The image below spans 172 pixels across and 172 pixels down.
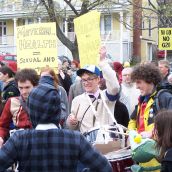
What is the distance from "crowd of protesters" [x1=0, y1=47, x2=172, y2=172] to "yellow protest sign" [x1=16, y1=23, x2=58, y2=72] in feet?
5.00

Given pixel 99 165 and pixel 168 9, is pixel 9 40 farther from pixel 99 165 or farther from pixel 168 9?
pixel 99 165

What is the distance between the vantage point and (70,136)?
353cm

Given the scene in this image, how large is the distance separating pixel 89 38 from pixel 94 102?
141 cm

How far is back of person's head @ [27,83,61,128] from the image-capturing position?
3516 millimetres

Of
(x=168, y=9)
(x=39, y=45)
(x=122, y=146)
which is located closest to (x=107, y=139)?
(x=122, y=146)

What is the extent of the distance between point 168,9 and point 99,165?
528 inches

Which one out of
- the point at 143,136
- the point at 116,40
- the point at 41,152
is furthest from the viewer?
the point at 116,40

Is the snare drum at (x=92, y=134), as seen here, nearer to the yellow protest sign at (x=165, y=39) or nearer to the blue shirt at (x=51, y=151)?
the blue shirt at (x=51, y=151)

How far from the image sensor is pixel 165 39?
14.6 meters

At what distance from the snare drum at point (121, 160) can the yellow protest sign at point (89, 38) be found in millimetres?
1747

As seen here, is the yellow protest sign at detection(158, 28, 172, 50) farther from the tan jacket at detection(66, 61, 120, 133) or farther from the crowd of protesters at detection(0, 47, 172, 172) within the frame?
the tan jacket at detection(66, 61, 120, 133)

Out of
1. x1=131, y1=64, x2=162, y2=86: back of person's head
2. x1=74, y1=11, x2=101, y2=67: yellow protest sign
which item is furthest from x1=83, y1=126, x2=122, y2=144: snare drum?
x1=74, y1=11, x2=101, y2=67: yellow protest sign

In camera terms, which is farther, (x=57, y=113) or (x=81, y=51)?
(x=81, y=51)

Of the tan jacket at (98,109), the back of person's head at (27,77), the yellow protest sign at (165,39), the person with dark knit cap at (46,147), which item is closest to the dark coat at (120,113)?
the tan jacket at (98,109)
